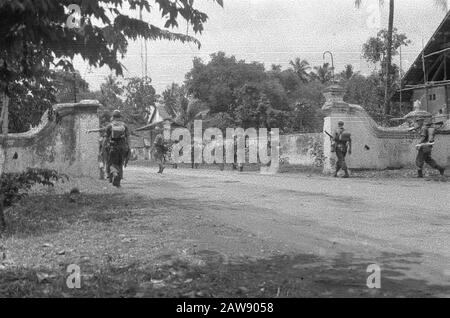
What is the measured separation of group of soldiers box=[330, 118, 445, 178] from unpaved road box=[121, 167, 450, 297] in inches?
175

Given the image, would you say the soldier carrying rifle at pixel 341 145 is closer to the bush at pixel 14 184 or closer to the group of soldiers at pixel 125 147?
the group of soldiers at pixel 125 147

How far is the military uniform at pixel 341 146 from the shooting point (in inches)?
711

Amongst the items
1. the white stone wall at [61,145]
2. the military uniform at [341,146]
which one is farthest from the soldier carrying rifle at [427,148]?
the white stone wall at [61,145]

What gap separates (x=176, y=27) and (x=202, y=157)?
27520 mm

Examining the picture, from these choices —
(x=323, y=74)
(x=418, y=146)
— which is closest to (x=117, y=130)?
(x=418, y=146)

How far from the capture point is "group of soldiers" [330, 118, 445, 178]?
54.1ft

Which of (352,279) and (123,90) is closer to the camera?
(352,279)

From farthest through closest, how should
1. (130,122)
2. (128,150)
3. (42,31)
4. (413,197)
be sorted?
(130,122) < (128,150) < (413,197) < (42,31)

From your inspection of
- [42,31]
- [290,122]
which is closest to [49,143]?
[42,31]

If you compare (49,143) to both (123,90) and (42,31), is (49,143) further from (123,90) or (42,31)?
(123,90)

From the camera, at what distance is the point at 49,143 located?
14578 mm

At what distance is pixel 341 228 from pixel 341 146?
11267 millimetres

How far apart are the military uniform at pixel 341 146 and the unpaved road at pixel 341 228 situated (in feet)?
18.8

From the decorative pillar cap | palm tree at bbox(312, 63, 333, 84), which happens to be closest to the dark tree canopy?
the decorative pillar cap
